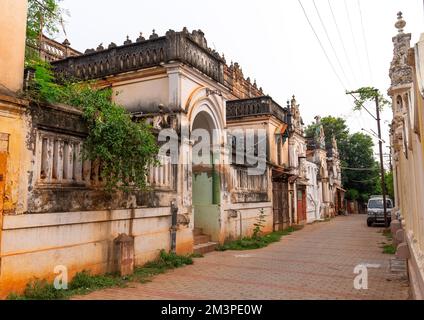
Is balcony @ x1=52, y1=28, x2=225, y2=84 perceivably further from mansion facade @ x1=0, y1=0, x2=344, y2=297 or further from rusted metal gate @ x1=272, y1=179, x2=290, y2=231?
rusted metal gate @ x1=272, y1=179, x2=290, y2=231

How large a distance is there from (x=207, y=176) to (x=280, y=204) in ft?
27.3

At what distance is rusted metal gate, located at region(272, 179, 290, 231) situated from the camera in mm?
A: 19234

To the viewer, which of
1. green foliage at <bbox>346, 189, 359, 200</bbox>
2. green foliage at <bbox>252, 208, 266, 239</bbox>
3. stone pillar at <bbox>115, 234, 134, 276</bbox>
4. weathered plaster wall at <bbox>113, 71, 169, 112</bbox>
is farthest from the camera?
green foliage at <bbox>346, 189, 359, 200</bbox>

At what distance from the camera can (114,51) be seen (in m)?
11.4

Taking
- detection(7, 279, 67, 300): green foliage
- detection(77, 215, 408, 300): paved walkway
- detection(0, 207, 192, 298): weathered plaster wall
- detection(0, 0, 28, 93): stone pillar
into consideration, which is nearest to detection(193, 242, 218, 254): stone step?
detection(77, 215, 408, 300): paved walkway

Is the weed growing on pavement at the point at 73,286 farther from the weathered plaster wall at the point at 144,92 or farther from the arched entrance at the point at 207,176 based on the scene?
the arched entrance at the point at 207,176

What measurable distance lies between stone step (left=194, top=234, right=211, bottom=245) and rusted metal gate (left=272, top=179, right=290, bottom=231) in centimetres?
704

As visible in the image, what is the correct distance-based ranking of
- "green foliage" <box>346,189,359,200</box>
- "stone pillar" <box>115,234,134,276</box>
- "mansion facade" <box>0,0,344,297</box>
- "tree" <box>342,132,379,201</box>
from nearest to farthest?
"mansion facade" <box>0,0,344,297</box> → "stone pillar" <box>115,234,134,276</box> → "tree" <box>342,132,379,201</box> → "green foliage" <box>346,189,359,200</box>

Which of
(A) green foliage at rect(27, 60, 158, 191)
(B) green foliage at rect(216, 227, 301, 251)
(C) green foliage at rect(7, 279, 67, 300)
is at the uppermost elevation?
(A) green foliage at rect(27, 60, 158, 191)

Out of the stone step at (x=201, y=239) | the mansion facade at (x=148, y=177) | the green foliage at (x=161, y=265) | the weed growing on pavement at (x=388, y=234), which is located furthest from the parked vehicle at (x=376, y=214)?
the green foliage at (x=161, y=265)

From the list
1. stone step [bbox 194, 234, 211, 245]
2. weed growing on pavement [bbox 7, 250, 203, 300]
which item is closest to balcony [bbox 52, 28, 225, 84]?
stone step [bbox 194, 234, 211, 245]

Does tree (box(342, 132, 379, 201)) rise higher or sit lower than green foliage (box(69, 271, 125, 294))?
higher

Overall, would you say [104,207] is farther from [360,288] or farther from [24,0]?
[360,288]

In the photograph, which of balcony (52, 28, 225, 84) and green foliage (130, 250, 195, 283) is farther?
balcony (52, 28, 225, 84)
